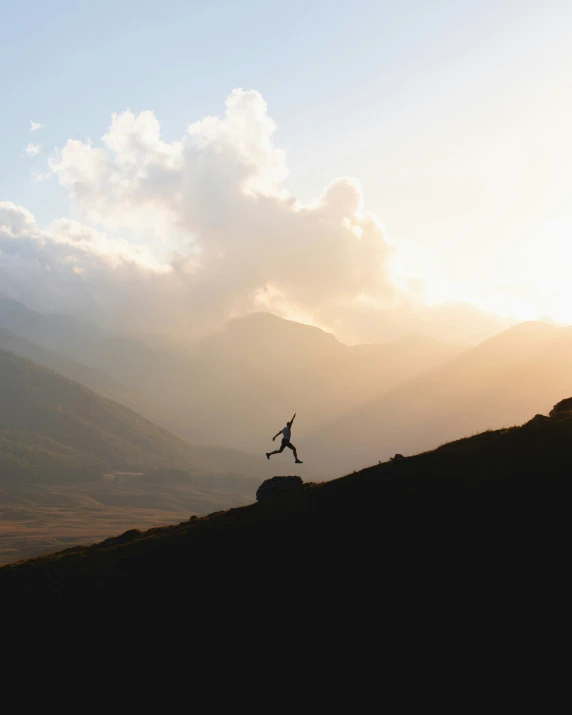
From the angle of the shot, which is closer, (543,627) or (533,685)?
(533,685)

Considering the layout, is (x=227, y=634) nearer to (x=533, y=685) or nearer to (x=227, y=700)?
(x=227, y=700)

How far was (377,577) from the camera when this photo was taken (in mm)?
23109

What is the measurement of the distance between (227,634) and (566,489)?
1630cm

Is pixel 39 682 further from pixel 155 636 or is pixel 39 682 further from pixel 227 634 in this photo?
pixel 227 634

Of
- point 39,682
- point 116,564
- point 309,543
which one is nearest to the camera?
point 39,682

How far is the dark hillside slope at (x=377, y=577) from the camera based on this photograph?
1848 centimetres

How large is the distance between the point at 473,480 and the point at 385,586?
394 inches

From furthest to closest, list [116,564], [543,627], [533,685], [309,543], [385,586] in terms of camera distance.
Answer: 1. [116,564]
2. [309,543]
3. [385,586]
4. [543,627]
5. [533,685]

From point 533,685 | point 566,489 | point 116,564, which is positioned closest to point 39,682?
point 116,564

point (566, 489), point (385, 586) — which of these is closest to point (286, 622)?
point (385, 586)

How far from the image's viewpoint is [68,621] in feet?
100

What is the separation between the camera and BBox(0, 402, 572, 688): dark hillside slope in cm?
1848

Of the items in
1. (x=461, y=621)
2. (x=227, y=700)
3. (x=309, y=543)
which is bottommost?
(x=227, y=700)

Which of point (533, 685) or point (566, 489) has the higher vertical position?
point (566, 489)
